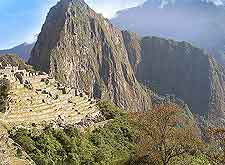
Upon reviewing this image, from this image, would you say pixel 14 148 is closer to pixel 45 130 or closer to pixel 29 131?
pixel 29 131

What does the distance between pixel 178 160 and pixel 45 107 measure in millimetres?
17864

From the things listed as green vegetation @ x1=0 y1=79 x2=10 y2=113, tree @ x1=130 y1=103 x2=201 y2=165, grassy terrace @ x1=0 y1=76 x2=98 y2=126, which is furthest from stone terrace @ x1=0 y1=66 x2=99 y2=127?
tree @ x1=130 y1=103 x2=201 y2=165

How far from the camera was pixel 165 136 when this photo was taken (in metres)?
45.1

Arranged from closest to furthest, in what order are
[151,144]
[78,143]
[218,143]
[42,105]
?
[218,143], [151,144], [78,143], [42,105]

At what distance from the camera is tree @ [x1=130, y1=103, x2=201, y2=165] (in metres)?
45.2

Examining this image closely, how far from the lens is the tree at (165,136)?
45.2 m

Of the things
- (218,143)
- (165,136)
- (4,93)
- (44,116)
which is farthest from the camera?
(44,116)

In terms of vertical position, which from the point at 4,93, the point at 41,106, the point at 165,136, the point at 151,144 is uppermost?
the point at 4,93

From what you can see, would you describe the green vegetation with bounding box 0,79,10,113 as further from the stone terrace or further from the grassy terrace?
the grassy terrace

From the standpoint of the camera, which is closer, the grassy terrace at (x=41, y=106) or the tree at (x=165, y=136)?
the tree at (x=165, y=136)

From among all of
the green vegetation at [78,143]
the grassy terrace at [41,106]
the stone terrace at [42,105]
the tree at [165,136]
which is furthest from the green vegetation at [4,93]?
the tree at [165,136]

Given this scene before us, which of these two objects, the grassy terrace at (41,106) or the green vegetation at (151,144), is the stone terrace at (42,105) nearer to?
the grassy terrace at (41,106)

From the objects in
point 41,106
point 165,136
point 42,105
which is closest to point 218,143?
point 165,136

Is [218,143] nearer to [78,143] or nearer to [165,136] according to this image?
[165,136]
